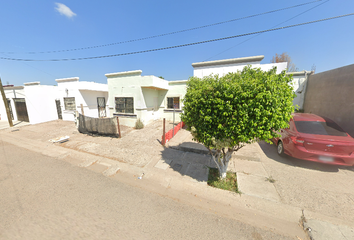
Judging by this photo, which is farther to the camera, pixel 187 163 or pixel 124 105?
pixel 124 105

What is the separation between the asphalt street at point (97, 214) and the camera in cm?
222

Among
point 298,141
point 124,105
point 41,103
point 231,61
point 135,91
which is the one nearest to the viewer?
point 298,141

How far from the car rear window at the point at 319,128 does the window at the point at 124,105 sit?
9761mm

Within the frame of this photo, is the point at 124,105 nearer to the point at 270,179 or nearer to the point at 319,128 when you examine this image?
the point at 270,179

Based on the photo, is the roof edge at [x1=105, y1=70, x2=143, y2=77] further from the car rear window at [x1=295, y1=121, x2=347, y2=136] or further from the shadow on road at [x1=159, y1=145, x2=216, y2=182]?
the car rear window at [x1=295, y1=121, x2=347, y2=136]

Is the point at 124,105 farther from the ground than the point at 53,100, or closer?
closer

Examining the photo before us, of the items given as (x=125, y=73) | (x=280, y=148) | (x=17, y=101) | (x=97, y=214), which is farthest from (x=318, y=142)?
(x=17, y=101)

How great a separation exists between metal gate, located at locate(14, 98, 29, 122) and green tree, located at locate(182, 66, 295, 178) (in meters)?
17.2

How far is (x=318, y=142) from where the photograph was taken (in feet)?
12.9

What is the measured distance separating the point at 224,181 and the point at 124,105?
29.8ft

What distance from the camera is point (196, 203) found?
9.57 ft

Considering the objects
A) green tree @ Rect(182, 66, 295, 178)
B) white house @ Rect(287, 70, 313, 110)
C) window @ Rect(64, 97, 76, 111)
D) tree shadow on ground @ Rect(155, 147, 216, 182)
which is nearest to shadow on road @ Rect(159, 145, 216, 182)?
tree shadow on ground @ Rect(155, 147, 216, 182)

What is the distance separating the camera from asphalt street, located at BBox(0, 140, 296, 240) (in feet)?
7.29

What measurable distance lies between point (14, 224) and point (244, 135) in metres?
4.88
